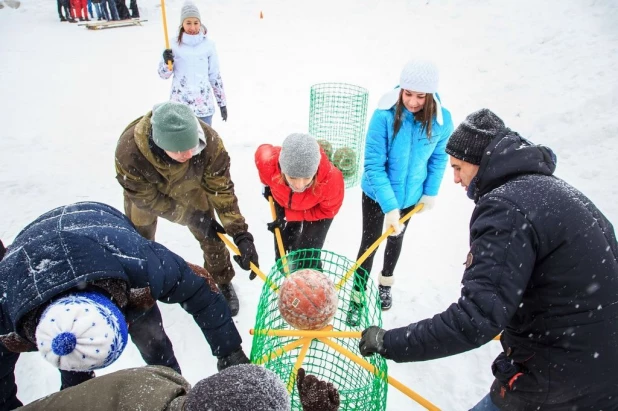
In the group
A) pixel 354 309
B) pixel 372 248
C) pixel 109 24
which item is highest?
pixel 109 24

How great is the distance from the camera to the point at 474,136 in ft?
6.06

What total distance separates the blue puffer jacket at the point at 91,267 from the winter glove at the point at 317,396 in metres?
0.93

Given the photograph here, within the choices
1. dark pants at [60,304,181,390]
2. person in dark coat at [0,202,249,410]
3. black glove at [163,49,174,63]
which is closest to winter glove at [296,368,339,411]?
person in dark coat at [0,202,249,410]

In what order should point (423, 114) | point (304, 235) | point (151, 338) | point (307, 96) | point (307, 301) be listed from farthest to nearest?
point (307, 96) → point (304, 235) → point (423, 114) → point (151, 338) → point (307, 301)

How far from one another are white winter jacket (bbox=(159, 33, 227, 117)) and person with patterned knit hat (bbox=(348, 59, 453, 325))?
279cm

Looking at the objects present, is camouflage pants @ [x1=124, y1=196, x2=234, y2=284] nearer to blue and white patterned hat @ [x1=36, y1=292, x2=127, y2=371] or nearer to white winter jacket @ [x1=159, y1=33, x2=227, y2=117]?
blue and white patterned hat @ [x1=36, y1=292, x2=127, y2=371]

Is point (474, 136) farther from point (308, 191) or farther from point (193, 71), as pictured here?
point (193, 71)

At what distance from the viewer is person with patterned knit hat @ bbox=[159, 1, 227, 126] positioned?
15.9ft

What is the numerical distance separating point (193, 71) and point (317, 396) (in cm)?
459

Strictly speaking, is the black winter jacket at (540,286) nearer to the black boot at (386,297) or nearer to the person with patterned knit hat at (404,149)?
the person with patterned knit hat at (404,149)

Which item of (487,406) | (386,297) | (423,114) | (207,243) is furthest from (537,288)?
(207,243)

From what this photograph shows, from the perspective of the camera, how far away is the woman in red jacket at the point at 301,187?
2.70 meters

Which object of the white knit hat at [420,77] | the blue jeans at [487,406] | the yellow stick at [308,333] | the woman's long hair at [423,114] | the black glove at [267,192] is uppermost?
the white knit hat at [420,77]

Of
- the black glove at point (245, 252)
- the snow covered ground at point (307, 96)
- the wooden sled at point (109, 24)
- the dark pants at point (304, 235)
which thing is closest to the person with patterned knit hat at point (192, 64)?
the snow covered ground at point (307, 96)
